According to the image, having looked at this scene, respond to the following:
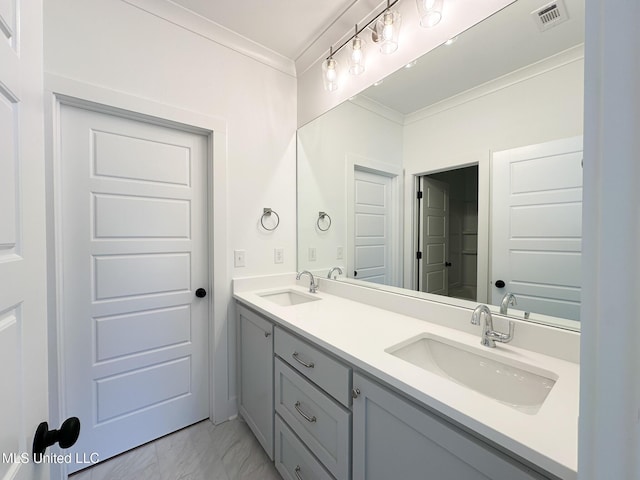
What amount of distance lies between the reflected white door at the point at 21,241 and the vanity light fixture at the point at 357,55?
1412 millimetres

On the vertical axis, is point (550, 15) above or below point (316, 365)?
above

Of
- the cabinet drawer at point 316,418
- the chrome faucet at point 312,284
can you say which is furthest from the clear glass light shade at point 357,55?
the cabinet drawer at point 316,418

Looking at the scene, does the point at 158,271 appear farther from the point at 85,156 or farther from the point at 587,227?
the point at 587,227

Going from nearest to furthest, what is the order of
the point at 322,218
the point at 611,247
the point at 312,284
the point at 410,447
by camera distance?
the point at 611,247 < the point at 410,447 < the point at 312,284 < the point at 322,218

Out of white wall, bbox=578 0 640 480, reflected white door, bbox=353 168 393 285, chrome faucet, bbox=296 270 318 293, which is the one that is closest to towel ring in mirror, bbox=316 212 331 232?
reflected white door, bbox=353 168 393 285

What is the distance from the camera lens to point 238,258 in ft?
6.12

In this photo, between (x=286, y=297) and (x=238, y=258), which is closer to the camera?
(x=238, y=258)

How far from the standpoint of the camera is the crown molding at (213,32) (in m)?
1.51

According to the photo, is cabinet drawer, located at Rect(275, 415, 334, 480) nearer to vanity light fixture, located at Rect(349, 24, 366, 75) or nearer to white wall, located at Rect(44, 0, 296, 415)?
white wall, located at Rect(44, 0, 296, 415)

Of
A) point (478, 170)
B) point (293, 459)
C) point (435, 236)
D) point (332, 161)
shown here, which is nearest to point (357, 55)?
point (332, 161)

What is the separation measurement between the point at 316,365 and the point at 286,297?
96 cm

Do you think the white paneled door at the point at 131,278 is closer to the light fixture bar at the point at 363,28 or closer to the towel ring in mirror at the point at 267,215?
the towel ring in mirror at the point at 267,215

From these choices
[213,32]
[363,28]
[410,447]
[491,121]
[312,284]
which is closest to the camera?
[410,447]

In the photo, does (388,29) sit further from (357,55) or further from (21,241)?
(21,241)
